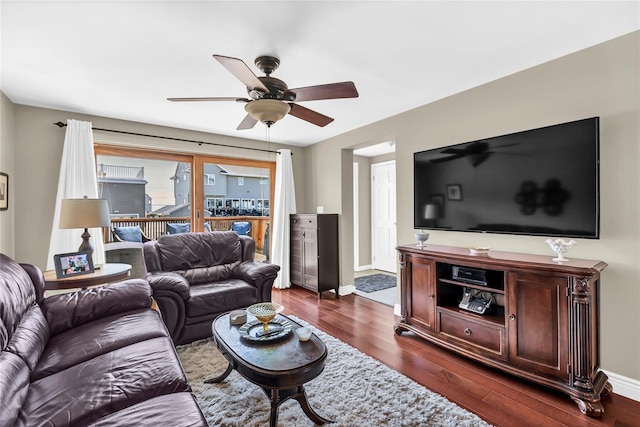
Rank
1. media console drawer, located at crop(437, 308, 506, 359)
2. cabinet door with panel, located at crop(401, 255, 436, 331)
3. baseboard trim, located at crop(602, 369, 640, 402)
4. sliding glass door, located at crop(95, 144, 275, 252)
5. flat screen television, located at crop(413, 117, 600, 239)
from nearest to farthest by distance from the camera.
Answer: baseboard trim, located at crop(602, 369, 640, 402) < flat screen television, located at crop(413, 117, 600, 239) < media console drawer, located at crop(437, 308, 506, 359) < cabinet door with panel, located at crop(401, 255, 436, 331) < sliding glass door, located at crop(95, 144, 275, 252)

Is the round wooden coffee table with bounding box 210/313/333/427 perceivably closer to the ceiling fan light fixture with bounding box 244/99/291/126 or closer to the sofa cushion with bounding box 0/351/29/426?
the sofa cushion with bounding box 0/351/29/426

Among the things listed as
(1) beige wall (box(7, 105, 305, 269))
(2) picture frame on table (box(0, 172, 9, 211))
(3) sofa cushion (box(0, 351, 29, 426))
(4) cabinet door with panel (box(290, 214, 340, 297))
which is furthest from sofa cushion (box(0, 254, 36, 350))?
(4) cabinet door with panel (box(290, 214, 340, 297))

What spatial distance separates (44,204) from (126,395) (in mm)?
Answer: 3098

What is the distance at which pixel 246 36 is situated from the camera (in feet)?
6.51

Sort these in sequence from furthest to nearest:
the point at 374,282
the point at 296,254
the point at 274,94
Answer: the point at 374,282, the point at 296,254, the point at 274,94

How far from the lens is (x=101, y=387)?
1303 millimetres

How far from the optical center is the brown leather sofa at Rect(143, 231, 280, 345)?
2.64 meters

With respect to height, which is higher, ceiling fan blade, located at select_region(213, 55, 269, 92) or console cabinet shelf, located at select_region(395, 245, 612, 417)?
ceiling fan blade, located at select_region(213, 55, 269, 92)

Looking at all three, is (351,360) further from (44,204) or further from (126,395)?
(44,204)

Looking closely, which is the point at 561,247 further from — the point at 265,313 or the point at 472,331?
the point at 265,313

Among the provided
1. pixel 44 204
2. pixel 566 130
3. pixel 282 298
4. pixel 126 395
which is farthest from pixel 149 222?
pixel 566 130

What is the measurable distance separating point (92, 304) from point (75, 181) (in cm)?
188

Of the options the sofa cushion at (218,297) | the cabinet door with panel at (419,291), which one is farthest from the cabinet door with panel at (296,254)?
the cabinet door with panel at (419,291)

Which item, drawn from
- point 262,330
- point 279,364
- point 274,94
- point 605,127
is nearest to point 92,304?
point 262,330
